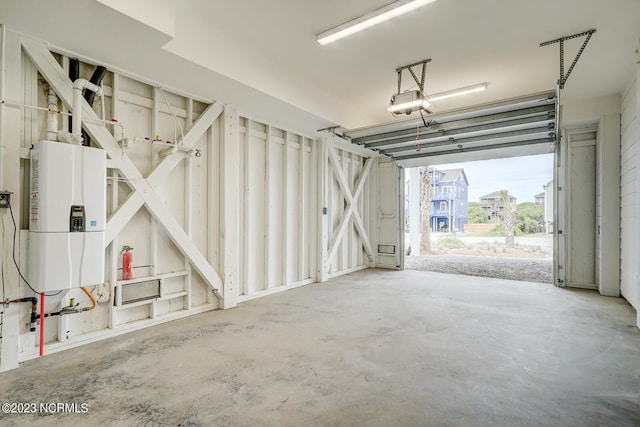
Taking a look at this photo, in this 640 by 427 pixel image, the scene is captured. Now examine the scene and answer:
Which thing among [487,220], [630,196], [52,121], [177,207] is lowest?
[487,220]

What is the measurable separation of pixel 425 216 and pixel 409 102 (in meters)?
8.54

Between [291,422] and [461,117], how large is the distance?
4432 millimetres

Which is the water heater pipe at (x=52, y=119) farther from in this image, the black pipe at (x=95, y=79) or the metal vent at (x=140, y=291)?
the metal vent at (x=140, y=291)

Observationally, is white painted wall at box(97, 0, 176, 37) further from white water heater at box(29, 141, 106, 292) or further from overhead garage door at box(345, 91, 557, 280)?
overhead garage door at box(345, 91, 557, 280)

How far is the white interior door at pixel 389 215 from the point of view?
7.55m

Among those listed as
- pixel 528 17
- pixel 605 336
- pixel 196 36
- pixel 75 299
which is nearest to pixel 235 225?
pixel 75 299

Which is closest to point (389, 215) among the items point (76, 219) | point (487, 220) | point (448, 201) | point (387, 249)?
point (387, 249)

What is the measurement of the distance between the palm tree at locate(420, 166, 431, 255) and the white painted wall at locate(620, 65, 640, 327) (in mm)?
6838

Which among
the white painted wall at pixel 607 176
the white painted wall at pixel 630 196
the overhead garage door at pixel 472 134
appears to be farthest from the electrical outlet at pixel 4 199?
the white painted wall at pixel 607 176

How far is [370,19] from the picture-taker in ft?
10.0

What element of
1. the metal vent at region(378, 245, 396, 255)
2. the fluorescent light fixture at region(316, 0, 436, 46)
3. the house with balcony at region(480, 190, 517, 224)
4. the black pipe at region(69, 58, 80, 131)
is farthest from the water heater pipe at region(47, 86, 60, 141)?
the house with balcony at region(480, 190, 517, 224)

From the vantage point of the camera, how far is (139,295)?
135 inches

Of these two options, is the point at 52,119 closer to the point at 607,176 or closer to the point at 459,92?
the point at 459,92

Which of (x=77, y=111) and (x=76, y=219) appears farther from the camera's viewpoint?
(x=77, y=111)
